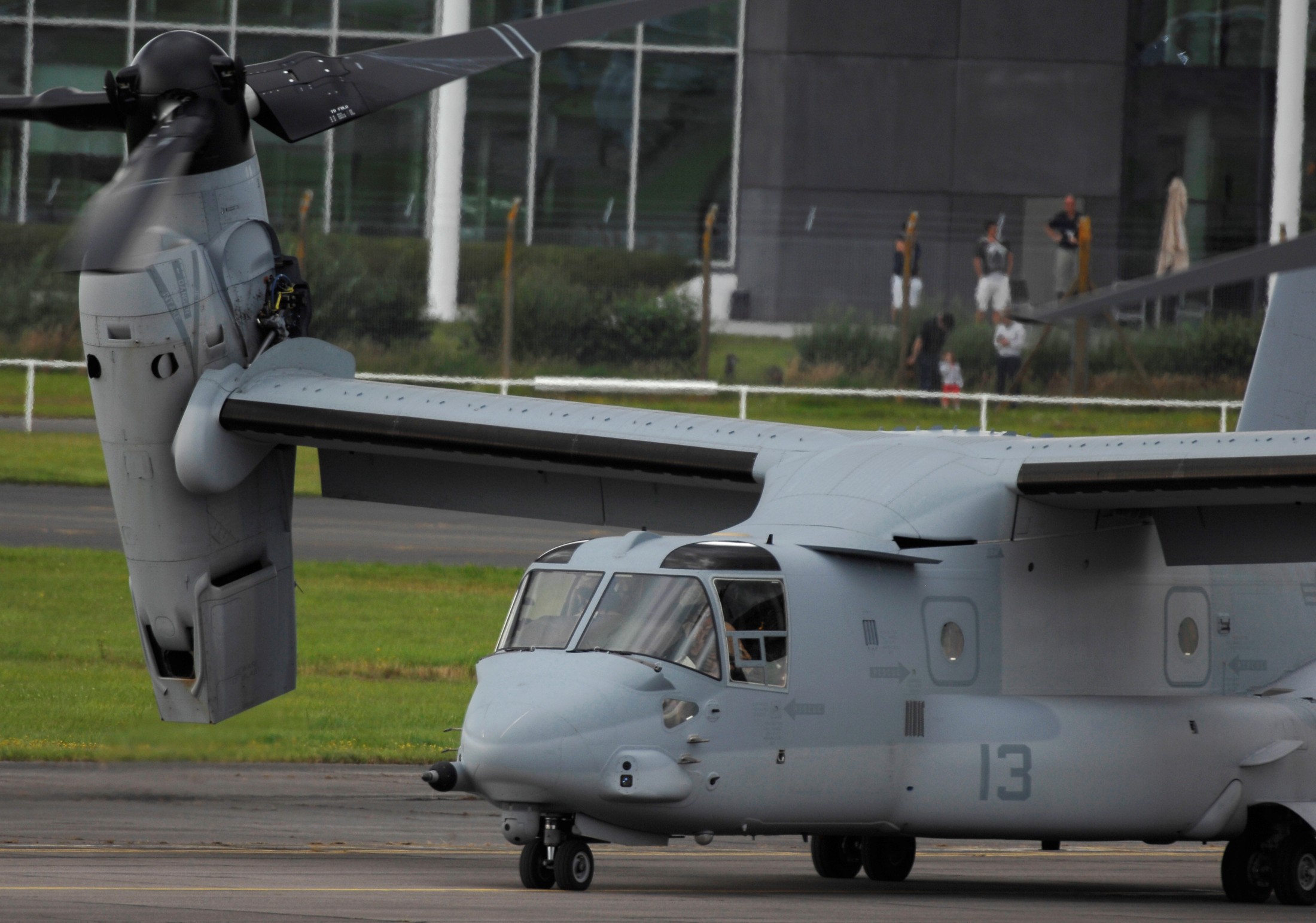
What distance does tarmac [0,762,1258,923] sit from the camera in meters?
11.1

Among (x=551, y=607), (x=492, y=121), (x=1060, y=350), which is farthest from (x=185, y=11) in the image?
(x=551, y=607)

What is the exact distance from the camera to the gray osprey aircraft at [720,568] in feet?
40.8

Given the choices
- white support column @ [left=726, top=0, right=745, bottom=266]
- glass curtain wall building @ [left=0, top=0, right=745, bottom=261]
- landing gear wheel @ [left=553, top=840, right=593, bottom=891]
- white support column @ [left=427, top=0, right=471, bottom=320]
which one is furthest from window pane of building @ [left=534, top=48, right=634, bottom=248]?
landing gear wheel @ [left=553, top=840, right=593, bottom=891]

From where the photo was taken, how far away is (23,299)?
38250 millimetres

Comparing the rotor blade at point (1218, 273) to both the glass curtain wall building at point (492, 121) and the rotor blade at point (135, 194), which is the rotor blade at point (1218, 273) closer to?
the rotor blade at point (135, 194)

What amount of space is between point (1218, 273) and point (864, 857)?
22.4 ft

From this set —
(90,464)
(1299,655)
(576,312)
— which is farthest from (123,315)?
(576,312)

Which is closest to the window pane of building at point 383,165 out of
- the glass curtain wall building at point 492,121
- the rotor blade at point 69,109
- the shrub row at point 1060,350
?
the glass curtain wall building at point 492,121

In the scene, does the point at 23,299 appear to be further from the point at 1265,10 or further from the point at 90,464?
the point at 1265,10

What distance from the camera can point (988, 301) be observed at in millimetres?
38531

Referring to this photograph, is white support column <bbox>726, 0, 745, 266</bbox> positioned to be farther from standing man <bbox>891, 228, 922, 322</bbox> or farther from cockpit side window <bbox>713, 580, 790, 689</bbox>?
cockpit side window <bbox>713, 580, 790, 689</bbox>

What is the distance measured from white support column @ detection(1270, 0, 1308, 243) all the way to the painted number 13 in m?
33.9

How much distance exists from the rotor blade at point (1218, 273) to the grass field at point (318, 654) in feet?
29.0

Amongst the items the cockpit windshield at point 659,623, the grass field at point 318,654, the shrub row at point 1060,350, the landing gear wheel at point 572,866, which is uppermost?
the shrub row at point 1060,350
